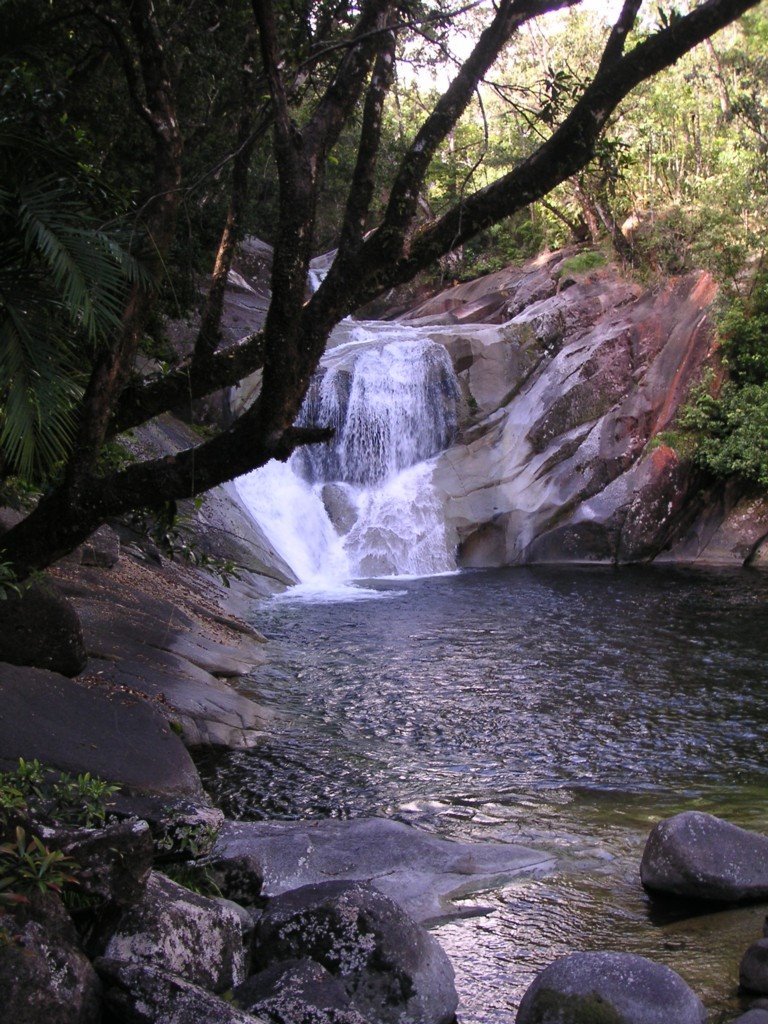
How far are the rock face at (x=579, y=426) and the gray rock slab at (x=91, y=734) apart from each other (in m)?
15.0

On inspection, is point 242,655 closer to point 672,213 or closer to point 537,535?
point 537,535

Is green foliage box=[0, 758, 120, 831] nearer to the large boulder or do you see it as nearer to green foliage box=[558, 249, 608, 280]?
the large boulder

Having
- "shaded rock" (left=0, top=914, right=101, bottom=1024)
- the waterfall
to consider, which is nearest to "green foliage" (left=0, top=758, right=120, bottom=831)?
A: "shaded rock" (left=0, top=914, right=101, bottom=1024)

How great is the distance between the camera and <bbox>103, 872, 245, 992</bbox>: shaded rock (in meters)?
3.96

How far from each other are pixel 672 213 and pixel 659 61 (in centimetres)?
2138

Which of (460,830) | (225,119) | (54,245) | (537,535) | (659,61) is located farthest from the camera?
(537,535)

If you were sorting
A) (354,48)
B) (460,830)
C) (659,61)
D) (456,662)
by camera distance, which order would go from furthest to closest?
(456,662) < (460,830) < (354,48) < (659,61)

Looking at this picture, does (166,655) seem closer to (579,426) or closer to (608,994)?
(608,994)

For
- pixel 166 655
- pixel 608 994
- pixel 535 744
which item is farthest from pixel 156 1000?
pixel 166 655

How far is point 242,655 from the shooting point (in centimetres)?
1234

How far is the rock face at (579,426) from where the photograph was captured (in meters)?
21.3

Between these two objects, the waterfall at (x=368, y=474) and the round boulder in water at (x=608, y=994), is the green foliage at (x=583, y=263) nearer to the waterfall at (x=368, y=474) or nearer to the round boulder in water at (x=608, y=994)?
the waterfall at (x=368, y=474)

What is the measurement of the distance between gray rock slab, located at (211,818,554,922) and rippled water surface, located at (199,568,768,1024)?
23 centimetres

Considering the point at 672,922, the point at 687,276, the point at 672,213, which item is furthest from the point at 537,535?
the point at 672,922
